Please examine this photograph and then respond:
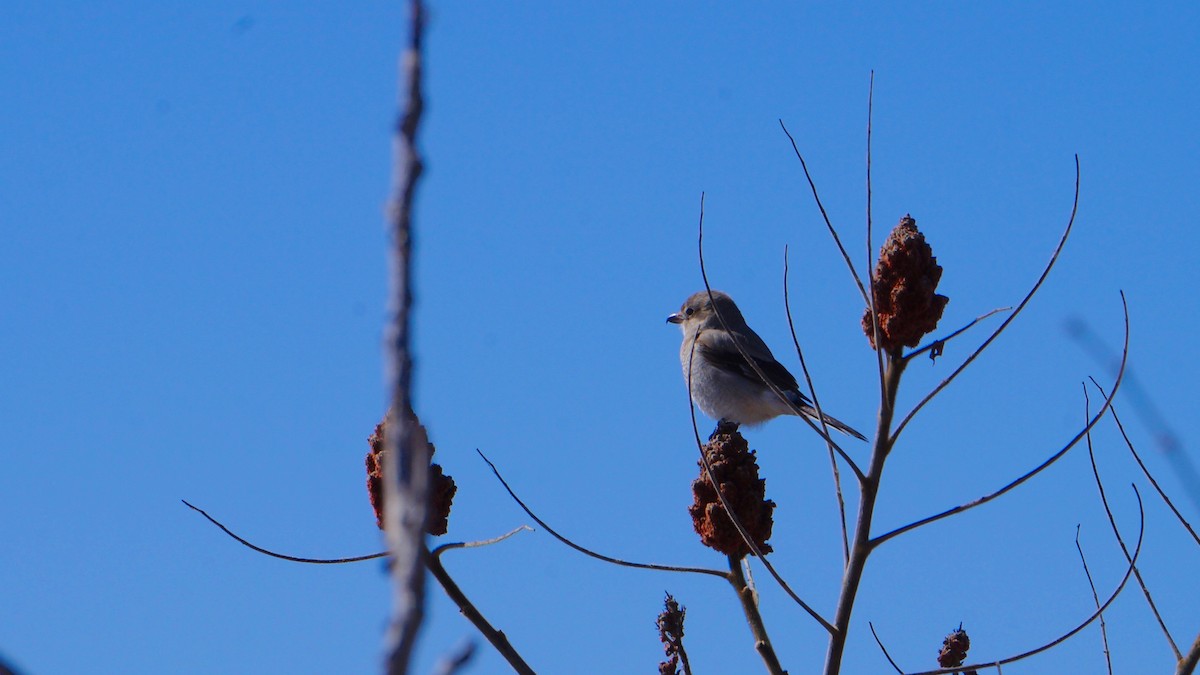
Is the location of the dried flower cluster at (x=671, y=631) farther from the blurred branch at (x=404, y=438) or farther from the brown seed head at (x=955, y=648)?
the blurred branch at (x=404, y=438)

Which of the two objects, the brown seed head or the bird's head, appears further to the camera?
the bird's head

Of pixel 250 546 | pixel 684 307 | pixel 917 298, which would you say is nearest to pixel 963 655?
pixel 917 298

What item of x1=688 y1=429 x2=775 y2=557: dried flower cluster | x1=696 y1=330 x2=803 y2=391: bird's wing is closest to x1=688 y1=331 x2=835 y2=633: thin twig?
x1=688 y1=429 x2=775 y2=557: dried flower cluster

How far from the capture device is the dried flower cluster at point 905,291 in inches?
121

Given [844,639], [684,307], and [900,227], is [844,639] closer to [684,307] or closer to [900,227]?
[900,227]

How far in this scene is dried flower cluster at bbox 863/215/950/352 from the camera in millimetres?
3080

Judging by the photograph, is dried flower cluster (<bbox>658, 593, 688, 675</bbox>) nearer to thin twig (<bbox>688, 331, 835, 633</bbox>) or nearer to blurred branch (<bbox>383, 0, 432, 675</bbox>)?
thin twig (<bbox>688, 331, 835, 633</bbox>)

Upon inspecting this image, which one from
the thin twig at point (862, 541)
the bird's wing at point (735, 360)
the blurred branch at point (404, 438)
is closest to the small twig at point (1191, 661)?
the thin twig at point (862, 541)

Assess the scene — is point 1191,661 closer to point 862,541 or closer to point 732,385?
point 862,541

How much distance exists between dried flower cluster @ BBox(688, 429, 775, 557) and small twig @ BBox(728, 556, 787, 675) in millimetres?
160

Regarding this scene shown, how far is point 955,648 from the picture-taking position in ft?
13.5

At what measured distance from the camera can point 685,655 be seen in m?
3.67

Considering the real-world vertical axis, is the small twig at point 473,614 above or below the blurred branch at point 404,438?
above

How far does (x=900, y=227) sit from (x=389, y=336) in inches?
109
